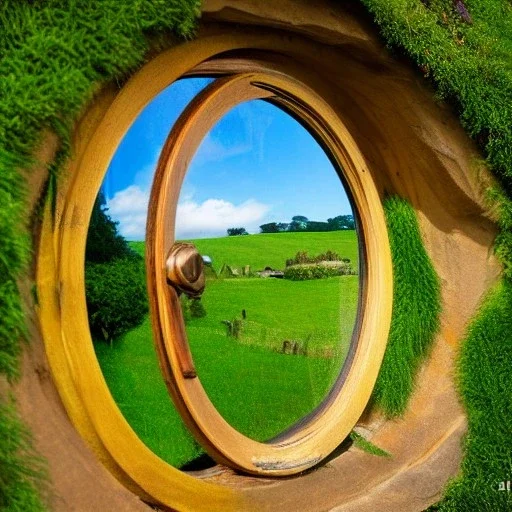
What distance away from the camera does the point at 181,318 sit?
149 centimetres

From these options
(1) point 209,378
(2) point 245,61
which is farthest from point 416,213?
(1) point 209,378

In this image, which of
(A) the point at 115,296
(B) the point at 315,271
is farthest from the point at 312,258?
(A) the point at 115,296

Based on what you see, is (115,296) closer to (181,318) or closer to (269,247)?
(181,318)

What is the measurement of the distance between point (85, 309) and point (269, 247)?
604 millimetres

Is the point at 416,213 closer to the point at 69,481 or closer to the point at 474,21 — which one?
the point at 474,21

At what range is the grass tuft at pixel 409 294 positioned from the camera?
207 centimetres

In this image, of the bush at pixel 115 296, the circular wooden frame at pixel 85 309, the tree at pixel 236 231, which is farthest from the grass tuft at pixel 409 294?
the bush at pixel 115 296

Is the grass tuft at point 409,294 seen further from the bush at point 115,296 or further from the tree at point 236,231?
the bush at point 115,296

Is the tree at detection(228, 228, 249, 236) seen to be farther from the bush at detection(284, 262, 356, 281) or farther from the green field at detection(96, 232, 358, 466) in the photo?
the bush at detection(284, 262, 356, 281)

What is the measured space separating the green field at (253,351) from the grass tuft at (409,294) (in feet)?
0.45

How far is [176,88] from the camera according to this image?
4.98 ft

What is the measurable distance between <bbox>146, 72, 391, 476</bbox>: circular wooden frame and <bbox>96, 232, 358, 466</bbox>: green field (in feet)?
0.11

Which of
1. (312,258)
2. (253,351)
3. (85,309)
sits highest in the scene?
(312,258)

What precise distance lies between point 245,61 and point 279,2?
148 mm
